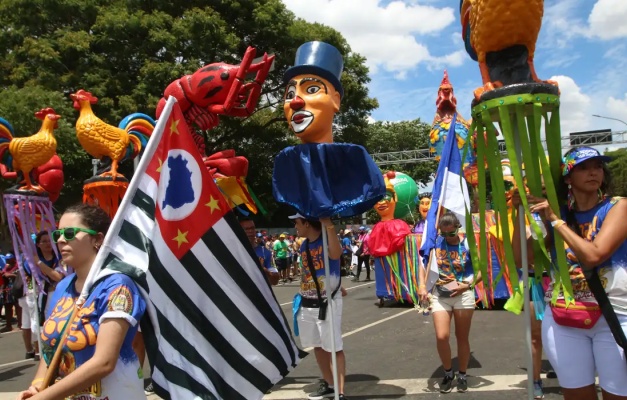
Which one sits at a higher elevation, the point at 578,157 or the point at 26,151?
the point at 26,151

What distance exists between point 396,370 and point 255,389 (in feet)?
11.1

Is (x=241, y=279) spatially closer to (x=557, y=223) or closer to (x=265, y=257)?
(x=557, y=223)

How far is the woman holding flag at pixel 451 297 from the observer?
5.02 metres

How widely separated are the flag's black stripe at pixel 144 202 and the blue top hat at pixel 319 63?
233cm

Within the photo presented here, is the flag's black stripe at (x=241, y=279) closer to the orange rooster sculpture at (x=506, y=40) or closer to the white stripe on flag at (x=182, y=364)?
the white stripe on flag at (x=182, y=364)

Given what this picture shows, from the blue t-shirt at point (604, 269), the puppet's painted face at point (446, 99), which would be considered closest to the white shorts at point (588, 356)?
the blue t-shirt at point (604, 269)

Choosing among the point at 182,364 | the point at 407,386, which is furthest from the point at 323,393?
the point at 182,364

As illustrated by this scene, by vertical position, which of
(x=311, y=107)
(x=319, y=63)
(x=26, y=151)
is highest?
(x=319, y=63)

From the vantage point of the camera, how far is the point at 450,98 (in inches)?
307

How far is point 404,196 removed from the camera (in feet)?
39.3

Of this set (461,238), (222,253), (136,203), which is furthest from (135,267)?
(461,238)

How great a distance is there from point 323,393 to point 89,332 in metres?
3.27

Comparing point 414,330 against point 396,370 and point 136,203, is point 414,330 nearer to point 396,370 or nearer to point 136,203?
point 396,370

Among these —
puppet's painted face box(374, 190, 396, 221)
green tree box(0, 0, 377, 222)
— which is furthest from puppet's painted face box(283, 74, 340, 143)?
green tree box(0, 0, 377, 222)
